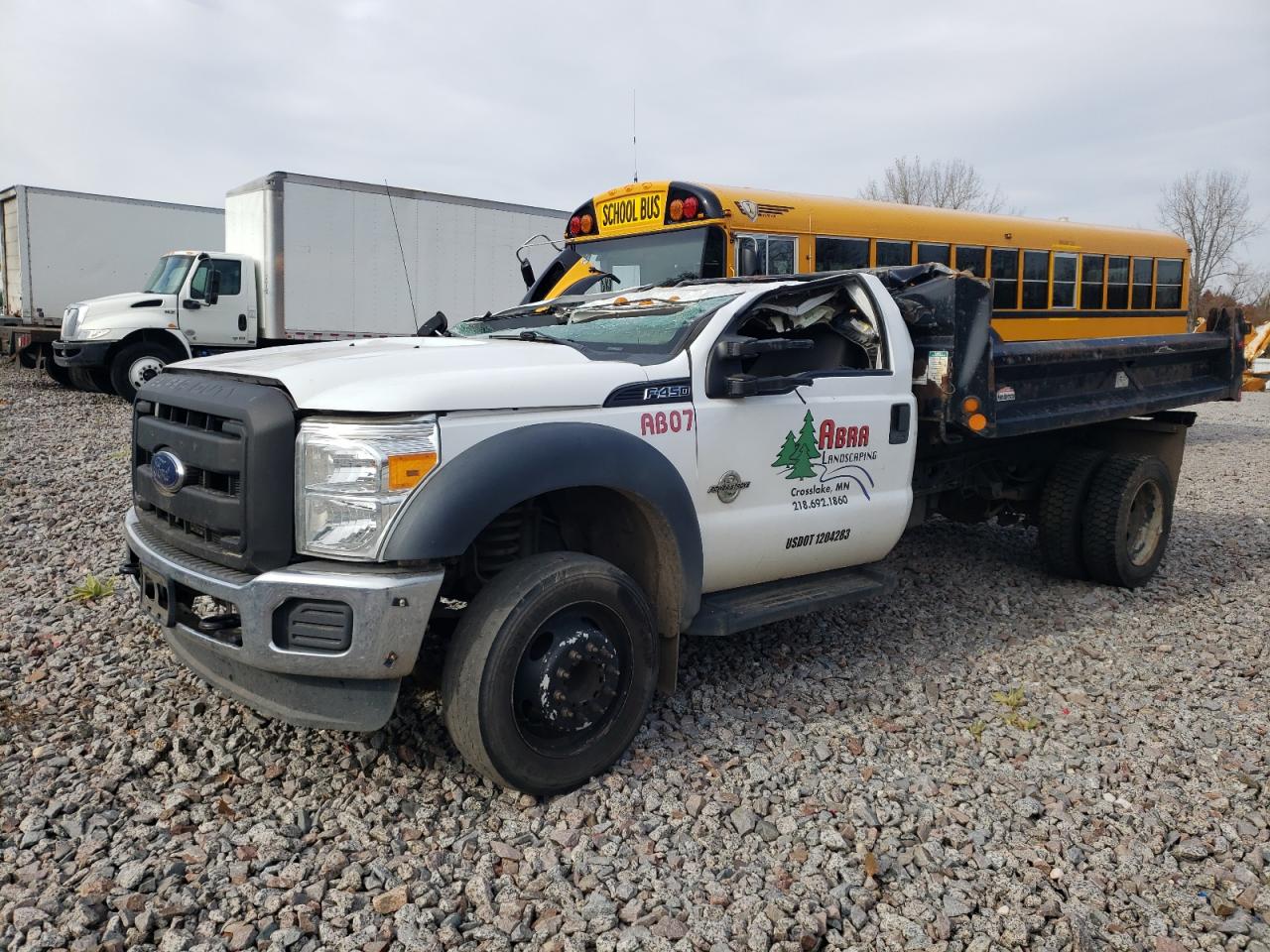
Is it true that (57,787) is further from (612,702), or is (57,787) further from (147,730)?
(612,702)

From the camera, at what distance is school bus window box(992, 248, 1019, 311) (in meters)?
10.5

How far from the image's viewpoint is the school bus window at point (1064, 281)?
11273mm

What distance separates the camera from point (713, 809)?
329cm

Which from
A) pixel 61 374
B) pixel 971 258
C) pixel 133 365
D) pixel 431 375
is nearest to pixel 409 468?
pixel 431 375

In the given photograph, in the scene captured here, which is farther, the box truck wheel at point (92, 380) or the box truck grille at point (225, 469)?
the box truck wheel at point (92, 380)

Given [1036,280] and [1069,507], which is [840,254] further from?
[1069,507]

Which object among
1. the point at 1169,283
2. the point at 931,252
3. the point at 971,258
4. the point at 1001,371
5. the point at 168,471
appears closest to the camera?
the point at 168,471

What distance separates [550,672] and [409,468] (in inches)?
32.8

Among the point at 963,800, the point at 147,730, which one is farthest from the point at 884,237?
the point at 147,730

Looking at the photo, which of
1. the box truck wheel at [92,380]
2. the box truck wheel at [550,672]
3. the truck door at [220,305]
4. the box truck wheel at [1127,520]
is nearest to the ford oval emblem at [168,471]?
the box truck wheel at [550,672]

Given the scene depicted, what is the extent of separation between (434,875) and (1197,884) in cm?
230

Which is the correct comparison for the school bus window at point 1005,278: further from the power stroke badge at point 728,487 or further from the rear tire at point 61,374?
the rear tire at point 61,374

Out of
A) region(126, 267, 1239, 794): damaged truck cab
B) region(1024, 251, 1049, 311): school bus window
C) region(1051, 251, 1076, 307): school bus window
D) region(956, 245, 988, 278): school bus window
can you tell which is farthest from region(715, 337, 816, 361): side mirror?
region(1051, 251, 1076, 307): school bus window

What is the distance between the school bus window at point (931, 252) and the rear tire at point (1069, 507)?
4.24 meters
